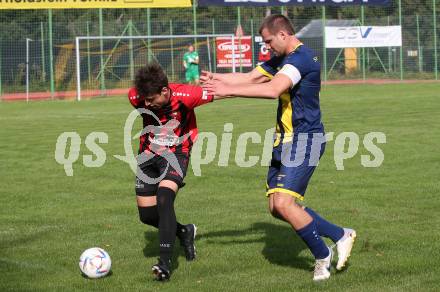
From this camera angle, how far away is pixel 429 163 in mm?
12406

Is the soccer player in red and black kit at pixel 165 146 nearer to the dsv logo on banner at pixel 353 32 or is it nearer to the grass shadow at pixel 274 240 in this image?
the grass shadow at pixel 274 240

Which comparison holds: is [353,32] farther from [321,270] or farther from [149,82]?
[321,270]

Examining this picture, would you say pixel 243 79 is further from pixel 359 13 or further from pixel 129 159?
pixel 359 13

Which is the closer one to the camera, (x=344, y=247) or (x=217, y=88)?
(x=217, y=88)

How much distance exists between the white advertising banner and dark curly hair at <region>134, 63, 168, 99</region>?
1273 inches

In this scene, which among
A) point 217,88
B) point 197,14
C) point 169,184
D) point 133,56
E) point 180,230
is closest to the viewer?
point 217,88

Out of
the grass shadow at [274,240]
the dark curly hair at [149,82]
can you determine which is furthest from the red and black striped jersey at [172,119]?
the grass shadow at [274,240]

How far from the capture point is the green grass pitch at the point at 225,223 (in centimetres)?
645

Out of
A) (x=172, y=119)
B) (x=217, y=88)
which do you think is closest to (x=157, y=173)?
(x=172, y=119)

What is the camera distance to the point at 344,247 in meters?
6.66

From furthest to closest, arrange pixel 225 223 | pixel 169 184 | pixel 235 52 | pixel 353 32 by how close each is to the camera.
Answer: pixel 353 32 → pixel 235 52 → pixel 225 223 → pixel 169 184

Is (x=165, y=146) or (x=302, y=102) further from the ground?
(x=302, y=102)

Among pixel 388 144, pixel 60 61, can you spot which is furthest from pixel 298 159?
pixel 60 61

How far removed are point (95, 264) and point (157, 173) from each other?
3.30ft
